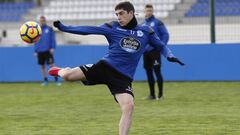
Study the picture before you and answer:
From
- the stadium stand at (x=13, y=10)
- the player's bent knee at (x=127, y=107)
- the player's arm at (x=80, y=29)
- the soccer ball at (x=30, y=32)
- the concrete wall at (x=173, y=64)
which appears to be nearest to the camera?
the player's bent knee at (x=127, y=107)

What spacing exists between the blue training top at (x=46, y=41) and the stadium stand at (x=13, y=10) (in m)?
7.64

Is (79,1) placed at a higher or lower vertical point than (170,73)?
higher

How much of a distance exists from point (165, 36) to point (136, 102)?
5.14 ft

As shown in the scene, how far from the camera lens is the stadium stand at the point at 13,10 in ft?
84.1

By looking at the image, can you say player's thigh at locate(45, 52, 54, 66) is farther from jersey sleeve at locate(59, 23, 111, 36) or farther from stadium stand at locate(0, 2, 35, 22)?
jersey sleeve at locate(59, 23, 111, 36)

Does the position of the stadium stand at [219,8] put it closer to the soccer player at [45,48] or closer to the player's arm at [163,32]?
the soccer player at [45,48]

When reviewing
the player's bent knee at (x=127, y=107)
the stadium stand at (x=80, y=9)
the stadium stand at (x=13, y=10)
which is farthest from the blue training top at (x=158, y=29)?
the stadium stand at (x=13, y=10)

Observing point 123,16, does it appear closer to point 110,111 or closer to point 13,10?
point 110,111

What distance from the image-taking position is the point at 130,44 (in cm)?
769

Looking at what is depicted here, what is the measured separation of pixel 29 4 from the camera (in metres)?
28.1

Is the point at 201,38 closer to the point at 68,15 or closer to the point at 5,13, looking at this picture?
the point at 68,15

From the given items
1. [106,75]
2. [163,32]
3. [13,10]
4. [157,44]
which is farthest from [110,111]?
[13,10]

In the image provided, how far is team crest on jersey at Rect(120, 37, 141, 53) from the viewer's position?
7672 millimetres

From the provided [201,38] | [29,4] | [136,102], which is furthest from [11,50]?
[29,4]
